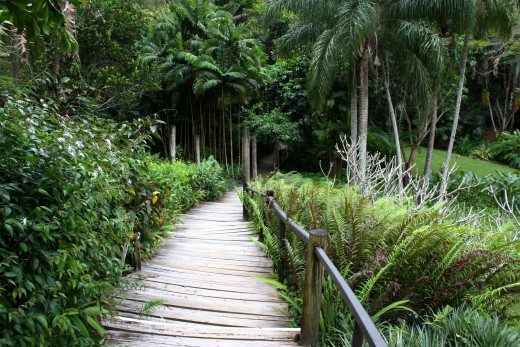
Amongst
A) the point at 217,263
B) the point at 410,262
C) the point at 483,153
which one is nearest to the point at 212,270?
the point at 217,263

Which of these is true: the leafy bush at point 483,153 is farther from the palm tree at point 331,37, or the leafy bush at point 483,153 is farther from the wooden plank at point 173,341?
the wooden plank at point 173,341

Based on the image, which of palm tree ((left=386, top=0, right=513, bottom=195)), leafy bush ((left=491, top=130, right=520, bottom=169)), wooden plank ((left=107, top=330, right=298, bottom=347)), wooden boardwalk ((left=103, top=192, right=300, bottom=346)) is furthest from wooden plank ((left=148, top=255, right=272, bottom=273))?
leafy bush ((left=491, top=130, right=520, bottom=169))

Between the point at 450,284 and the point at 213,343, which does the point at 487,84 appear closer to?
the point at 450,284

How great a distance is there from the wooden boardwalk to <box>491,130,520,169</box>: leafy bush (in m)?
19.0

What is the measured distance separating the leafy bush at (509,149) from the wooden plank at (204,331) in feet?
66.7

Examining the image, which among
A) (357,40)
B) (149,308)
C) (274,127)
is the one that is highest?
(357,40)

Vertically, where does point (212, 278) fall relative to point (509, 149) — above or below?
below

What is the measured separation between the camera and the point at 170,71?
44.1 feet

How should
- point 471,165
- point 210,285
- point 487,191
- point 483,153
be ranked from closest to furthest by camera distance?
point 210,285 < point 487,191 < point 471,165 < point 483,153

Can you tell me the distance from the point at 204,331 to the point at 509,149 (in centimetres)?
2179

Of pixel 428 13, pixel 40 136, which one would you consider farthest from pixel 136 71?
Result: pixel 40 136

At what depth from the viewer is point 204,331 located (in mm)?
2521

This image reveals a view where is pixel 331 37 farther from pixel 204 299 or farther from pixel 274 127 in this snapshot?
pixel 204 299

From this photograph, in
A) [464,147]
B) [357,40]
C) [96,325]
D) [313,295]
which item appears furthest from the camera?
[464,147]
